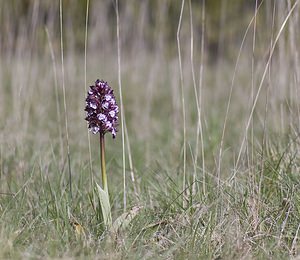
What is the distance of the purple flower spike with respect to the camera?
232cm

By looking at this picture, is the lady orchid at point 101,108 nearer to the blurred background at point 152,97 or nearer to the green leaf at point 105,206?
the green leaf at point 105,206

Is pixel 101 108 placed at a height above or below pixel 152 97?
above

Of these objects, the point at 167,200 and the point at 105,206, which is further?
the point at 167,200

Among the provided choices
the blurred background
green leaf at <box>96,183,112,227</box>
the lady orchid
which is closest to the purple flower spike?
the lady orchid

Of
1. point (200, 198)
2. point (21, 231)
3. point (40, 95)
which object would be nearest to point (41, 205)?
point (21, 231)

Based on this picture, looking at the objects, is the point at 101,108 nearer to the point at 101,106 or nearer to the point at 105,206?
the point at 101,106

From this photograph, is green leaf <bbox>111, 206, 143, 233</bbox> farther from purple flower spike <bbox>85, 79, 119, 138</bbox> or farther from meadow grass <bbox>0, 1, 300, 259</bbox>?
purple flower spike <bbox>85, 79, 119, 138</bbox>

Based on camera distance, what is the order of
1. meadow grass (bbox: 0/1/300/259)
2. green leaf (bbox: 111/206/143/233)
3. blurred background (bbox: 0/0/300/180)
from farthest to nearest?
blurred background (bbox: 0/0/300/180)
green leaf (bbox: 111/206/143/233)
meadow grass (bbox: 0/1/300/259)

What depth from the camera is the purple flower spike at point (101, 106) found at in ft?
7.61

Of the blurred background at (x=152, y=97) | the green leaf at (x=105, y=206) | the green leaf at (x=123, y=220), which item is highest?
the blurred background at (x=152, y=97)

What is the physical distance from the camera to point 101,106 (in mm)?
2328

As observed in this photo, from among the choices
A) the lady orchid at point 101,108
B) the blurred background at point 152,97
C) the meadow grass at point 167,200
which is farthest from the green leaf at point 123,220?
the blurred background at point 152,97

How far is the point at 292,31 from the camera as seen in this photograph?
3.39 metres

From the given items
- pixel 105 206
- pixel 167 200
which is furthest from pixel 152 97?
pixel 105 206
